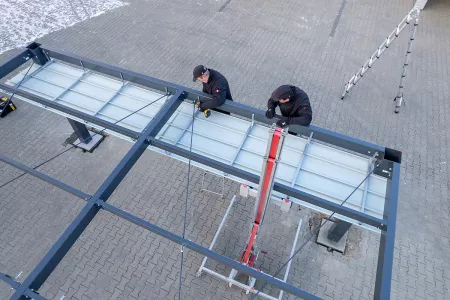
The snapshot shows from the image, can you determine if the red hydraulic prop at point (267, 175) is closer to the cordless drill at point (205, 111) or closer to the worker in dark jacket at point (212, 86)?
the worker in dark jacket at point (212, 86)

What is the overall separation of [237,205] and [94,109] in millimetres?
4295

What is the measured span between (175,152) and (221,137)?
1.07 metres

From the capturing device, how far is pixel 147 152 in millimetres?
9562

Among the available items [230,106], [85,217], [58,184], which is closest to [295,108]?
[230,106]

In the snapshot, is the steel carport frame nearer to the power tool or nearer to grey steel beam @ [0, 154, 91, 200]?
grey steel beam @ [0, 154, 91, 200]

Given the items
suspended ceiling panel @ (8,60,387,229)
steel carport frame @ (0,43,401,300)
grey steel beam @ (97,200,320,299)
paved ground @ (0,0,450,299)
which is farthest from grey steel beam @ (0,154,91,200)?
paved ground @ (0,0,450,299)

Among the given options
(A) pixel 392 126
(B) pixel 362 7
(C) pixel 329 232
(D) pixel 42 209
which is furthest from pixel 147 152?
(B) pixel 362 7

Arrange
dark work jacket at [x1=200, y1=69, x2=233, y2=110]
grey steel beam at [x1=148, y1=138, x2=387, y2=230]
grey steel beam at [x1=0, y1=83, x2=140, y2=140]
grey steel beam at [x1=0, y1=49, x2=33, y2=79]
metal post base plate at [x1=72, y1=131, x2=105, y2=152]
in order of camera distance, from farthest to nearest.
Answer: metal post base plate at [x1=72, y1=131, x2=105, y2=152]
grey steel beam at [x1=0, y1=49, x2=33, y2=79]
dark work jacket at [x1=200, y1=69, x2=233, y2=110]
grey steel beam at [x1=0, y1=83, x2=140, y2=140]
grey steel beam at [x1=148, y1=138, x2=387, y2=230]

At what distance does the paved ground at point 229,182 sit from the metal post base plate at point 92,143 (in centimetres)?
Answer: 18

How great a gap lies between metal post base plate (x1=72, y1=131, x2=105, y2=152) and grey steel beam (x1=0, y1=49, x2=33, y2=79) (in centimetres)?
314

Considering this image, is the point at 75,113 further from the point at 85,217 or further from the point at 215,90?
the point at 215,90

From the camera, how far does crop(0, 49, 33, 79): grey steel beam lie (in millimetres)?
6625

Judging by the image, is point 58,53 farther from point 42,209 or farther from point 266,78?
point 266,78

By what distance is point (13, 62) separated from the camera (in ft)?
22.3
